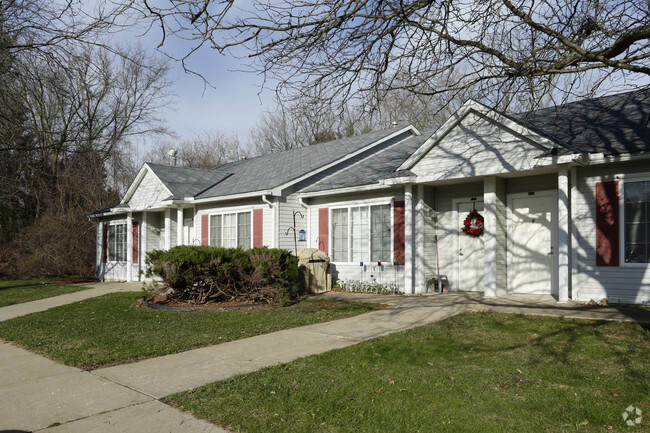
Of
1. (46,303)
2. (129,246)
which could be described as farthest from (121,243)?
(46,303)

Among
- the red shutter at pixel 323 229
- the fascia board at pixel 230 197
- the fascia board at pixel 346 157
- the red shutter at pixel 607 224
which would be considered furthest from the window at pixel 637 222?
the fascia board at pixel 230 197

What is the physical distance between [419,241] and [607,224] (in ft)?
14.2

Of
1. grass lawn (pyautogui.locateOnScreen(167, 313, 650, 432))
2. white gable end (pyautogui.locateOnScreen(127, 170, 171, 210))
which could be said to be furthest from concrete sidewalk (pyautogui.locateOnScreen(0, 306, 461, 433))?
white gable end (pyautogui.locateOnScreen(127, 170, 171, 210))

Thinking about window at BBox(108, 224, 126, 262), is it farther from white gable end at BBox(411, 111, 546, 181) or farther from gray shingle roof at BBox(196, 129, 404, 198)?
white gable end at BBox(411, 111, 546, 181)

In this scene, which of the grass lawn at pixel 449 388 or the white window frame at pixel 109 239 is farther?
the white window frame at pixel 109 239

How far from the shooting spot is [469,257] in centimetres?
1255

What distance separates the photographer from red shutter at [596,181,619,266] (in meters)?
9.67

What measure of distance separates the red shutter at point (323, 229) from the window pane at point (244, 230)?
241 centimetres

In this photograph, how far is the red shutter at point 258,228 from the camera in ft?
49.4

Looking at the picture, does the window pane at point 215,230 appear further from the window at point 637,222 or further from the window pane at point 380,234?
the window at point 637,222

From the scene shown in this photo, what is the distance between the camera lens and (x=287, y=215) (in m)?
14.9

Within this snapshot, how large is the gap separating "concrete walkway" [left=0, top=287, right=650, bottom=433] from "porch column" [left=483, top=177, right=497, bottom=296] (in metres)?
1.70

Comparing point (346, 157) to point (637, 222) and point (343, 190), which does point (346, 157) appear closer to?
point (343, 190)

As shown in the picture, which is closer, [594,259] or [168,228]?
[594,259]
